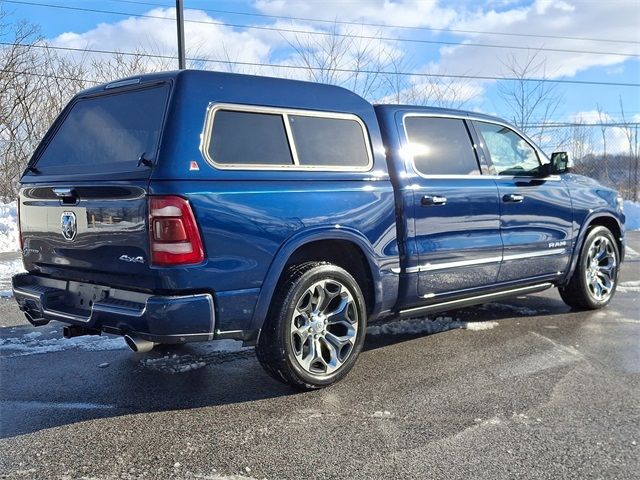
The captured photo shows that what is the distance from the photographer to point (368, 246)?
4.13 meters

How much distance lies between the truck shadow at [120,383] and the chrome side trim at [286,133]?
56.4 inches

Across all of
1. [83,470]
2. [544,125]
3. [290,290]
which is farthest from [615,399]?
[544,125]

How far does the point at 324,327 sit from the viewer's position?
4004 mm

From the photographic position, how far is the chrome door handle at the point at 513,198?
16.8 feet

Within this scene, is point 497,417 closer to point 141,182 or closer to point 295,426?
point 295,426

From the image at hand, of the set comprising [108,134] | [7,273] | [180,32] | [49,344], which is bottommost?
[49,344]

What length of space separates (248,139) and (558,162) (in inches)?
→ 127

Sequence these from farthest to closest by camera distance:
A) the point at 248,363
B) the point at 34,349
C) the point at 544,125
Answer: the point at 544,125, the point at 34,349, the point at 248,363

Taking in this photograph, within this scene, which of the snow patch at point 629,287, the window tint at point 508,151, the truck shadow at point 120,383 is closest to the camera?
the truck shadow at point 120,383

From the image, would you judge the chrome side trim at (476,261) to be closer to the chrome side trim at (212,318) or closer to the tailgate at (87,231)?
the chrome side trim at (212,318)

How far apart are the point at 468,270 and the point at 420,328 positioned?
0.92 m

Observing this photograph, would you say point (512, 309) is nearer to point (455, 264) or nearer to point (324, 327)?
point (455, 264)


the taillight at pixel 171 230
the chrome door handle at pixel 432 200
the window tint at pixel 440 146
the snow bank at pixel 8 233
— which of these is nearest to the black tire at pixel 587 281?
the window tint at pixel 440 146

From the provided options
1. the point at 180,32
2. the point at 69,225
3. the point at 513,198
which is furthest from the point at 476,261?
the point at 180,32
